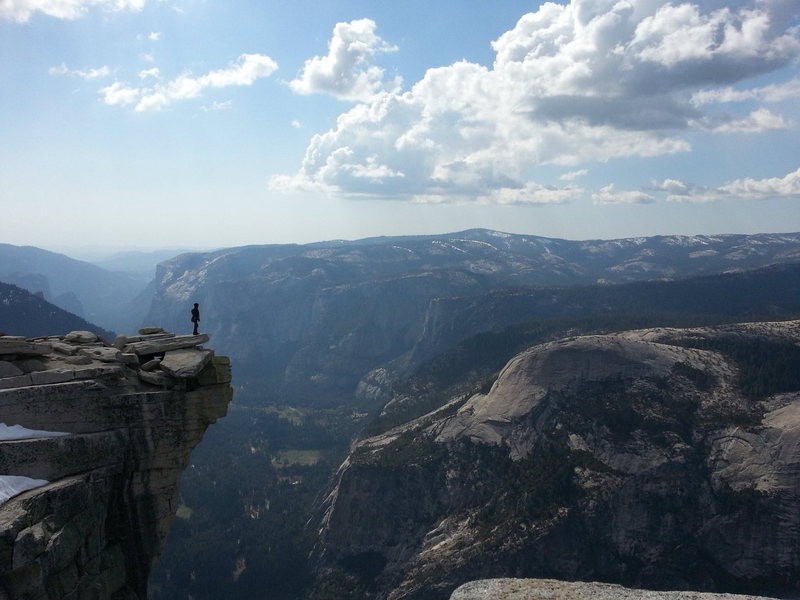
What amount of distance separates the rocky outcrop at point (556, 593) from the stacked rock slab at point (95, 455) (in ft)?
69.7

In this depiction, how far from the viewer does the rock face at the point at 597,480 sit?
305 ft

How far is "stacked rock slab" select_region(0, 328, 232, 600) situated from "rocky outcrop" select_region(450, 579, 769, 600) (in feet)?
69.7

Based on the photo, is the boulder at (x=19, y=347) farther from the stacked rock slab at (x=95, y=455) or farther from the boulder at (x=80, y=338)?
the boulder at (x=80, y=338)

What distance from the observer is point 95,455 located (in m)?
29.1

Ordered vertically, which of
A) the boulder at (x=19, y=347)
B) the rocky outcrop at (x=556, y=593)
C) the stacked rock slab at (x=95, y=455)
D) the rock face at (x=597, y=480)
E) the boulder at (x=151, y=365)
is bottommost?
the rock face at (x=597, y=480)

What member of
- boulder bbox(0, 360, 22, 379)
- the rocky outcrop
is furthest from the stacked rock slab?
the rocky outcrop

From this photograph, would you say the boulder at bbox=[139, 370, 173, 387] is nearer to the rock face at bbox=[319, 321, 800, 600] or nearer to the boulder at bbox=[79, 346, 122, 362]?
the boulder at bbox=[79, 346, 122, 362]

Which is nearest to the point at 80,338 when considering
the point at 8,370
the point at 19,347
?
the point at 19,347

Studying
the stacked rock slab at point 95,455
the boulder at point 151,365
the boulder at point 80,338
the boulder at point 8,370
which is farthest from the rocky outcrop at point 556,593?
the boulder at point 80,338

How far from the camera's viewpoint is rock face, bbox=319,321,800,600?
92812mm

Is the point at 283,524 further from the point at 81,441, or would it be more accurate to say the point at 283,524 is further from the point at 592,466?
the point at 81,441

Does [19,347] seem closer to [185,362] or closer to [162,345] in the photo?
[162,345]

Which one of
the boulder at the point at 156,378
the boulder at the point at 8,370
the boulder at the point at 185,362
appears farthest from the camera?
the boulder at the point at 185,362

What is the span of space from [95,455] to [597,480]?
3810 inches
